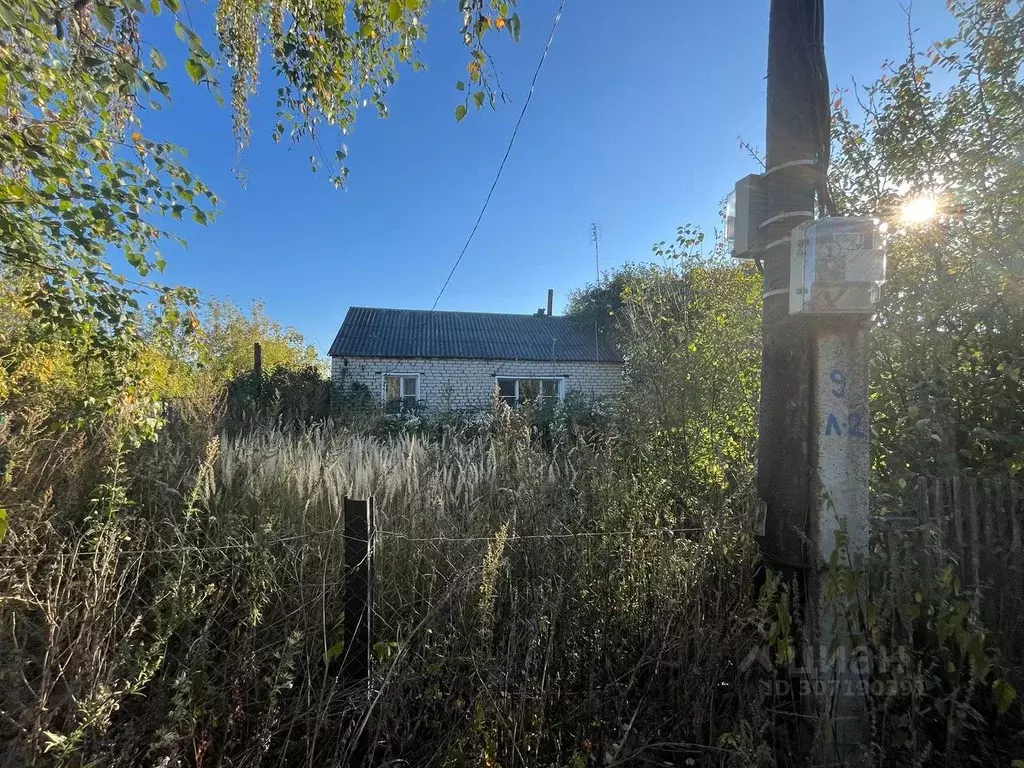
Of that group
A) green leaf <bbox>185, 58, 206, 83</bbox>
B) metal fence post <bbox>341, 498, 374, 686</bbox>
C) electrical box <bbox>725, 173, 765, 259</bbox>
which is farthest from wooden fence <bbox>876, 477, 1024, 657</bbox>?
green leaf <bbox>185, 58, 206, 83</bbox>

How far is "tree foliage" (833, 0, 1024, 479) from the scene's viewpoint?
2.22 m

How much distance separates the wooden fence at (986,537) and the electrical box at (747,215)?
1336 mm

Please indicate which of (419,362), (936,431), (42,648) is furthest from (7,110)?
(419,362)

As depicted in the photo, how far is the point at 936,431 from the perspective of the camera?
87.9 inches

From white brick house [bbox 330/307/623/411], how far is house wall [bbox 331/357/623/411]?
1.3 inches

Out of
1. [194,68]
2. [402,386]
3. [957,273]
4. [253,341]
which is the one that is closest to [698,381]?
[957,273]

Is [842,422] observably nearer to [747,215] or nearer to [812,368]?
[812,368]

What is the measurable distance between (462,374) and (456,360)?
56 cm

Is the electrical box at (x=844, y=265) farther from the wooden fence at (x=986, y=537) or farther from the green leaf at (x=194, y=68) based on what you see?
the green leaf at (x=194, y=68)

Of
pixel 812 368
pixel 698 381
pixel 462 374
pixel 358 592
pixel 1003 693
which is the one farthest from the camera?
pixel 462 374

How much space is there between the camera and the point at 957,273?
2.43 metres

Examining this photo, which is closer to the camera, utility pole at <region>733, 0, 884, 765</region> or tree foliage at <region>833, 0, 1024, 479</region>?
utility pole at <region>733, 0, 884, 765</region>

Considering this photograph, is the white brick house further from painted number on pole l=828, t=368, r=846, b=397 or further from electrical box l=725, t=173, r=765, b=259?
painted number on pole l=828, t=368, r=846, b=397

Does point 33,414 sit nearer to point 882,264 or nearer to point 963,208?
point 882,264
